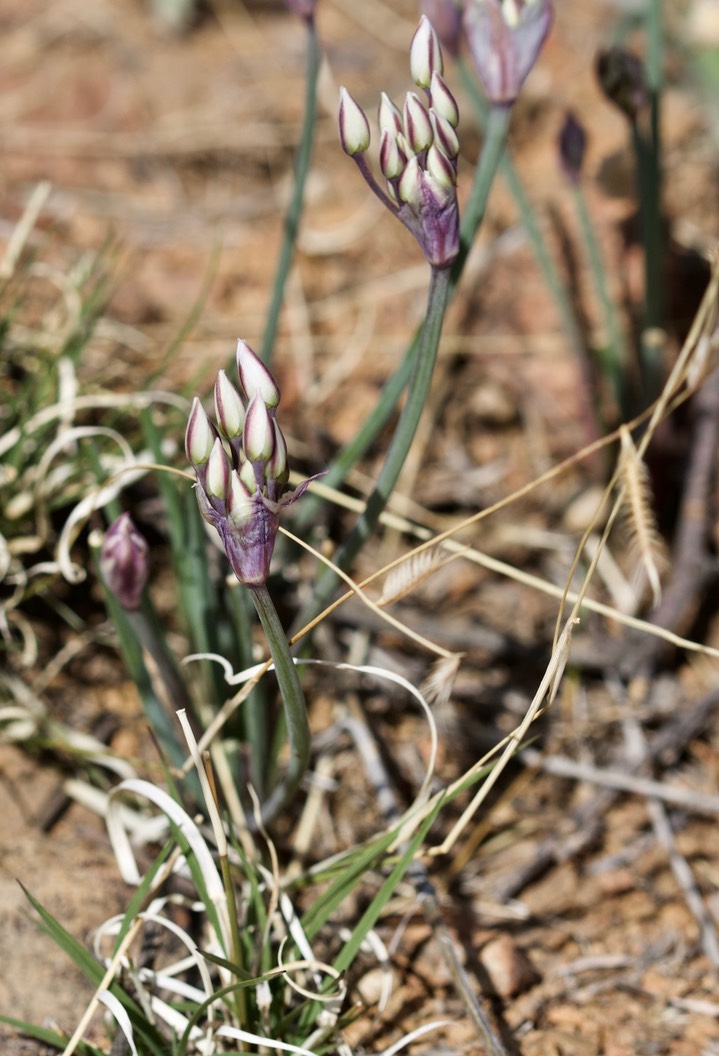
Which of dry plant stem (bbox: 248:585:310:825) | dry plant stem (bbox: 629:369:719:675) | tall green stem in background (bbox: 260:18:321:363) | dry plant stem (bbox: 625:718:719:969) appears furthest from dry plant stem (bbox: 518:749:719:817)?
tall green stem in background (bbox: 260:18:321:363)

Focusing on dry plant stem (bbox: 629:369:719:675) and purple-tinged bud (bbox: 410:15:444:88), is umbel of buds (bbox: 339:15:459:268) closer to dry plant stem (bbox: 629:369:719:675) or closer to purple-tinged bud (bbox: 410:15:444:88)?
purple-tinged bud (bbox: 410:15:444:88)

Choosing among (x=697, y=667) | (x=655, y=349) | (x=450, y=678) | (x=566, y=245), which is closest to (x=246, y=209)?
(x=566, y=245)

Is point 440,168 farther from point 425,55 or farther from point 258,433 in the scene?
point 258,433

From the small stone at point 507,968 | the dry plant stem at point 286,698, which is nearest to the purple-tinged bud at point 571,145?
the dry plant stem at point 286,698

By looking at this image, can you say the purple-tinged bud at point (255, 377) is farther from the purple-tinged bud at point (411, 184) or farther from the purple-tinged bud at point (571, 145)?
the purple-tinged bud at point (571, 145)

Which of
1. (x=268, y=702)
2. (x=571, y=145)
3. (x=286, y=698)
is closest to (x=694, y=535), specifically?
(x=571, y=145)

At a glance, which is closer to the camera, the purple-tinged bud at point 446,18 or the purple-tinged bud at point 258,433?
the purple-tinged bud at point 258,433
